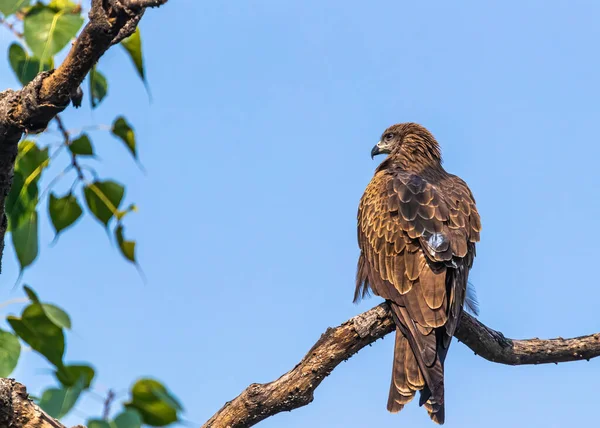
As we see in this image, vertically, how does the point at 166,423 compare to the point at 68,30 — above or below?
below

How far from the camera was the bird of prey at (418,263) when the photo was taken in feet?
16.3

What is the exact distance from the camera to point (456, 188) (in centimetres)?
634

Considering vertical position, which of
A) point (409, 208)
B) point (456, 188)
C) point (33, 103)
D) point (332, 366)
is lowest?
point (332, 366)

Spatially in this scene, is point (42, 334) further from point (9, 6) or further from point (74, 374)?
point (9, 6)

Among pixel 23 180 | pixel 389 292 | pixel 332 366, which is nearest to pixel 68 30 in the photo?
pixel 23 180

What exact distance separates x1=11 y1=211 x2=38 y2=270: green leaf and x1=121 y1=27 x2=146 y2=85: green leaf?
905 mm

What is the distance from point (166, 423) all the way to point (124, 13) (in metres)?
1.86

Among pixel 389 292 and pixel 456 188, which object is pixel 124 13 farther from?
pixel 456 188

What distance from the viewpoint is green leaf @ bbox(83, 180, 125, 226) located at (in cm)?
363

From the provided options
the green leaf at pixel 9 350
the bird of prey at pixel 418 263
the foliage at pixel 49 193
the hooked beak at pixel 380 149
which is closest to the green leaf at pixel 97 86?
the foliage at pixel 49 193

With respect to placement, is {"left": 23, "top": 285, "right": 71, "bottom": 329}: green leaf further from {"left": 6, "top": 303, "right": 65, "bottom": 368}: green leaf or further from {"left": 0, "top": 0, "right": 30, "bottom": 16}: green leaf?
{"left": 0, "top": 0, "right": 30, "bottom": 16}: green leaf

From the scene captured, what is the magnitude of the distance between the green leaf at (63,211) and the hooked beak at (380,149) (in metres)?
4.75

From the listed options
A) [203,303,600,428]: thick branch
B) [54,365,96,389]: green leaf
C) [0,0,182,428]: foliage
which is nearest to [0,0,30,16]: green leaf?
[0,0,182,428]: foliage

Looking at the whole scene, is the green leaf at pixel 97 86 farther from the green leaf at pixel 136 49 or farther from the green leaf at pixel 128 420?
the green leaf at pixel 128 420
